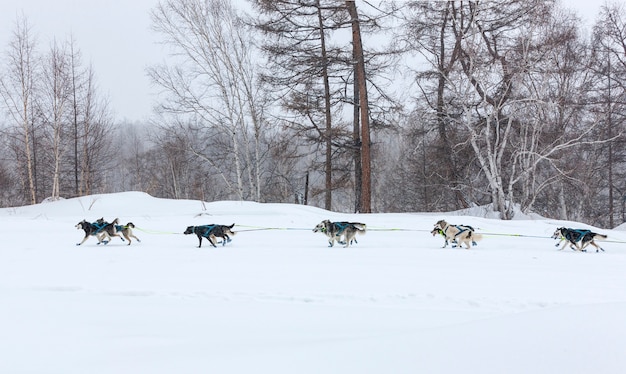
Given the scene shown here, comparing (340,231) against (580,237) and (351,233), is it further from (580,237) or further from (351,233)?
(580,237)

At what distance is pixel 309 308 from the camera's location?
3.41 metres

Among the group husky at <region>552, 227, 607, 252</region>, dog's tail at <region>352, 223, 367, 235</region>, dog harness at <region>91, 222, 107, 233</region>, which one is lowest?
husky at <region>552, 227, 607, 252</region>

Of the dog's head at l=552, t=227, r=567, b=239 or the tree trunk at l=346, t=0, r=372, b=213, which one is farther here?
the tree trunk at l=346, t=0, r=372, b=213

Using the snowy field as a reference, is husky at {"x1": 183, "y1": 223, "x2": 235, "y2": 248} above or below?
above

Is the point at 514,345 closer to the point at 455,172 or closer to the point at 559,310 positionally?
the point at 559,310

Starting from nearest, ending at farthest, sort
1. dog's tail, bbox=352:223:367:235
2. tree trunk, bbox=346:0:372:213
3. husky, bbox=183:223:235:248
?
husky, bbox=183:223:235:248
dog's tail, bbox=352:223:367:235
tree trunk, bbox=346:0:372:213

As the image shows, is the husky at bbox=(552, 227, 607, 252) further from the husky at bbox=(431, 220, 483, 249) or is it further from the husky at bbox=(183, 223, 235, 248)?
the husky at bbox=(183, 223, 235, 248)

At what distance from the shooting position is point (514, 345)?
88.1 inches

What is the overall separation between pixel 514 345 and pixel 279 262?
3642 millimetres

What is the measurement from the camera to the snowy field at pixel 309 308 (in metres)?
2.21

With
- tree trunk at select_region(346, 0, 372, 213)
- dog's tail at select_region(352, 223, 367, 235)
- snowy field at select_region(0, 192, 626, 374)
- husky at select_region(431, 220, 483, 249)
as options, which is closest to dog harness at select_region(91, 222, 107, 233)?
snowy field at select_region(0, 192, 626, 374)

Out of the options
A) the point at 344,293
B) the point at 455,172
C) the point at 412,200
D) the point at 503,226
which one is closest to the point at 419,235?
the point at 503,226

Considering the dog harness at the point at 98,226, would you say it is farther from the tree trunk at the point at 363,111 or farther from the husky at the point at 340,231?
the tree trunk at the point at 363,111

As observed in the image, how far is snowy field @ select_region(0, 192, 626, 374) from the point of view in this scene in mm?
2205
